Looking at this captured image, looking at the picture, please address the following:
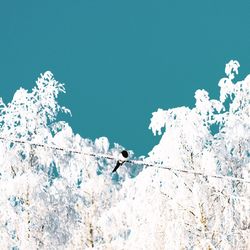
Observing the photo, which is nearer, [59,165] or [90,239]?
[90,239]

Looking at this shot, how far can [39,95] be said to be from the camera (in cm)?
1173

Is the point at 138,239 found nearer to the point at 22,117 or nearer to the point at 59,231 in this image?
the point at 59,231

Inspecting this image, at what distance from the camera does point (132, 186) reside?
9891 millimetres

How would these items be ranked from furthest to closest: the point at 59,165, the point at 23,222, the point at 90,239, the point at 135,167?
the point at 135,167 → the point at 59,165 → the point at 90,239 → the point at 23,222

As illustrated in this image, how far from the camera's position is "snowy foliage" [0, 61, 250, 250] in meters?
8.47

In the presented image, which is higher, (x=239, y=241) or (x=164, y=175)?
(x=164, y=175)

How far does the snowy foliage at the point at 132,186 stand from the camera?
847 centimetres

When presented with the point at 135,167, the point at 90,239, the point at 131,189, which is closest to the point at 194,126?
the point at 131,189

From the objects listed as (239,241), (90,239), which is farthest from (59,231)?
(239,241)

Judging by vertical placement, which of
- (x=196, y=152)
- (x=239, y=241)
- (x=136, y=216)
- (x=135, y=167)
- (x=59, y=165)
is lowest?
(x=239, y=241)

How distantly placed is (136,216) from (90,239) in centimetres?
208

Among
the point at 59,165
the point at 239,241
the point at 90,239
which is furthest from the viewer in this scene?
the point at 59,165

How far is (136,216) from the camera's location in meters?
9.24

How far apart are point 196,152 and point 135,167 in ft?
15.8
